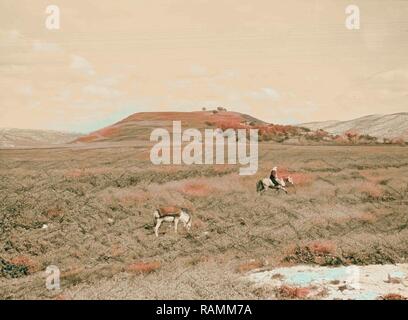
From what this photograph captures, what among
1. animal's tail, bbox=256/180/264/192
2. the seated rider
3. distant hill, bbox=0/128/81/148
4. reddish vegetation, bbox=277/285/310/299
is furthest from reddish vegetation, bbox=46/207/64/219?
reddish vegetation, bbox=277/285/310/299

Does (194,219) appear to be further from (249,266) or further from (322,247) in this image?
(322,247)

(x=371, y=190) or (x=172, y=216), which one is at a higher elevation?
(x=371, y=190)

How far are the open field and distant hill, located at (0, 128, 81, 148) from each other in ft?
0.90

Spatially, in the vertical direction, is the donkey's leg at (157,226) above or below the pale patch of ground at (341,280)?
above

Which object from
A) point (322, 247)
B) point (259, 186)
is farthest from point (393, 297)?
point (259, 186)

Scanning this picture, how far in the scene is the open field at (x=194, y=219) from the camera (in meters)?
12.7

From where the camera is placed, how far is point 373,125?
51.3 ft

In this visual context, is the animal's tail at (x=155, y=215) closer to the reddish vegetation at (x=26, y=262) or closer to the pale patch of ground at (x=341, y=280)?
the pale patch of ground at (x=341, y=280)

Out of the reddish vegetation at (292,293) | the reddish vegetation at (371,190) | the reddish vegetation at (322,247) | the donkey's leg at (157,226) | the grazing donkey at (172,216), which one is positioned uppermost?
the reddish vegetation at (371,190)

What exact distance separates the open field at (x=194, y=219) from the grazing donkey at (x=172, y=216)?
0.23 meters

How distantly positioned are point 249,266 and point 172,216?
263 centimetres

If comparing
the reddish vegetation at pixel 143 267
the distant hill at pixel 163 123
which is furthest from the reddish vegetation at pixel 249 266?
the distant hill at pixel 163 123
